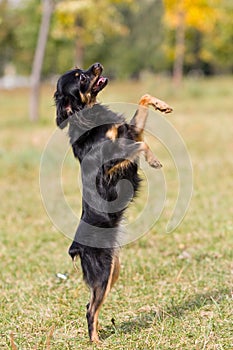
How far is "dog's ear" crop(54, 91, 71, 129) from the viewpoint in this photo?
4367mm

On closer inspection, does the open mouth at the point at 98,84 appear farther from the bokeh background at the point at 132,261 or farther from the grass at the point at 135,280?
the bokeh background at the point at 132,261

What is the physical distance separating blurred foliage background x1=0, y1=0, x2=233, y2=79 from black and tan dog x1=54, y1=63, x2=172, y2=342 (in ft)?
56.8

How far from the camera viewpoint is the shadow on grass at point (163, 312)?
4375 millimetres

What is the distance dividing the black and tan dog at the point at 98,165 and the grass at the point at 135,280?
502 mm

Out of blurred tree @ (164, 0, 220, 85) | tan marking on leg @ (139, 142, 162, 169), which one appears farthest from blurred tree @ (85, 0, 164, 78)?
tan marking on leg @ (139, 142, 162, 169)

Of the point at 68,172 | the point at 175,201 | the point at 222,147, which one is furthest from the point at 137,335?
the point at 222,147

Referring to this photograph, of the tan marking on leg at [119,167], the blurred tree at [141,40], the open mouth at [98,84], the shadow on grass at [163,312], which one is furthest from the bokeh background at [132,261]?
the blurred tree at [141,40]

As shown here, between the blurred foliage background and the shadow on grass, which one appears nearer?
the shadow on grass

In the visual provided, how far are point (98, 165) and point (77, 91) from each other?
0.61 metres

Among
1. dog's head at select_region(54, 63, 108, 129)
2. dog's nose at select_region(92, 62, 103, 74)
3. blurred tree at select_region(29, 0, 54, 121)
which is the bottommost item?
blurred tree at select_region(29, 0, 54, 121)

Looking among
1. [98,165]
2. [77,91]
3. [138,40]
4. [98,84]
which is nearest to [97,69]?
[98,84]

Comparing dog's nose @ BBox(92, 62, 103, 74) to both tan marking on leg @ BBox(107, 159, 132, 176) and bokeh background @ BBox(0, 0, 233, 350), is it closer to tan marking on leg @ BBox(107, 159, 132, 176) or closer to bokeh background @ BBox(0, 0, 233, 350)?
tan marking on leg @ BBox(107, 159, 132, 176)

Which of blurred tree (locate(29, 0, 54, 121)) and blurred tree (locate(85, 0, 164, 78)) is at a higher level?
blurred tree (locate(29, 0, 54, 121))

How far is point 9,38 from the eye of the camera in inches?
1858
